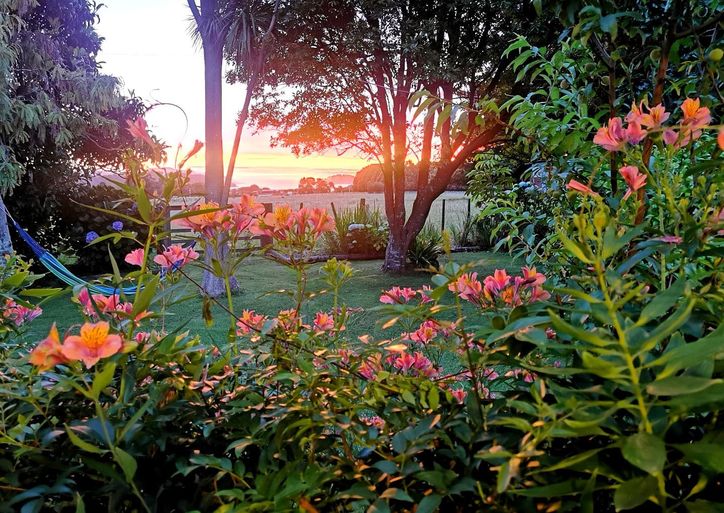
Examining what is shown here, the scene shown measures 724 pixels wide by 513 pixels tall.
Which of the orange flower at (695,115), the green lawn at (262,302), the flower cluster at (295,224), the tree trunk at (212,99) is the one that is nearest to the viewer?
the orange flower at (695,115)

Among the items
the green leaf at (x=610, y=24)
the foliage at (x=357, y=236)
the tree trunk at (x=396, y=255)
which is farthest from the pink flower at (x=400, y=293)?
the foliage at (x=357, y=236)

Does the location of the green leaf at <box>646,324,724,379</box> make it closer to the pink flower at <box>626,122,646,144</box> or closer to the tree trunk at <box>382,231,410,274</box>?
the pink flower at <box>626,122,646,144</box>

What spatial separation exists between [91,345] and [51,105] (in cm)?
844

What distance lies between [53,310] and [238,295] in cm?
180

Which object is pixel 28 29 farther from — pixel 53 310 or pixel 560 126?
pixel 560 126

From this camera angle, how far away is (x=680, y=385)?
298 mm

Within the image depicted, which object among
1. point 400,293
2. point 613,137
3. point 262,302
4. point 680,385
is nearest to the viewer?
point 680,385

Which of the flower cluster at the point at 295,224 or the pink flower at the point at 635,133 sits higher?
the pink flower at the point at 635,133

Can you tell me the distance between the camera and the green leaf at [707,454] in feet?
1.03

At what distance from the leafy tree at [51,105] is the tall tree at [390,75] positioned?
2.40 meters

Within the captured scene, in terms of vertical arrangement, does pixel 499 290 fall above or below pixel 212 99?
below

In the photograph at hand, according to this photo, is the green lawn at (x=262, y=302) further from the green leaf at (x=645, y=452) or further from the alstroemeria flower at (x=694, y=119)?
the green leaf at (x=645, y=452)

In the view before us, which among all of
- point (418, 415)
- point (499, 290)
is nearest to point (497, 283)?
point (499, 290)

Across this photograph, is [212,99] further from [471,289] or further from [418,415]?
[418,415]
